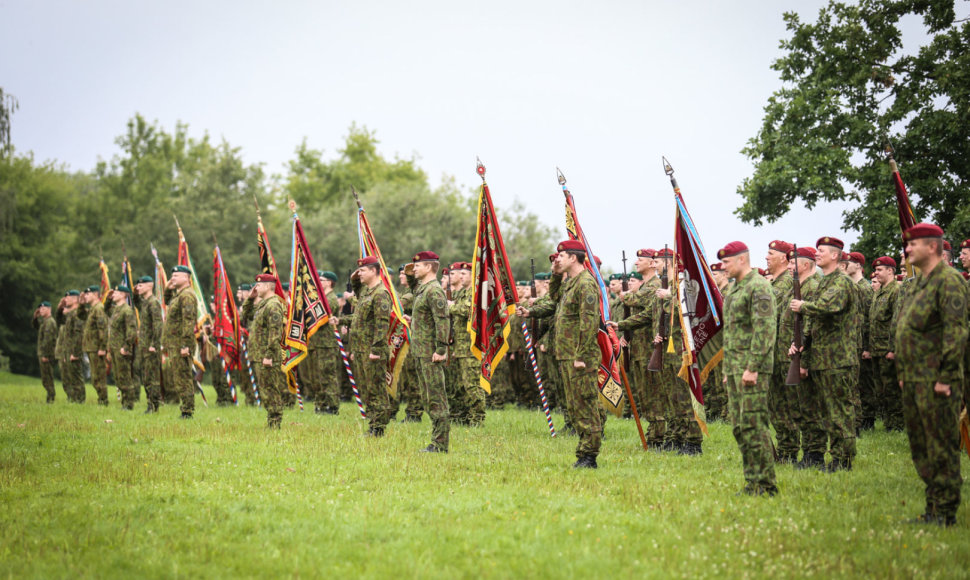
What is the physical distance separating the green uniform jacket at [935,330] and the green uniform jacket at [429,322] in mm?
5943

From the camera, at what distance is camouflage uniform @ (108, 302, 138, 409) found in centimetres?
1750

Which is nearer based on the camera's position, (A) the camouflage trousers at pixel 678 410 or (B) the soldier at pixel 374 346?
(A) the camouflage trousers at pixel 678 410

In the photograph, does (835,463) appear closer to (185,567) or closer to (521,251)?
(185,567)

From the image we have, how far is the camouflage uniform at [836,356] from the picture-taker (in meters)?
9.60

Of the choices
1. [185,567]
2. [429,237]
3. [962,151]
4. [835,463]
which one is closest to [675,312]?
[835,463]

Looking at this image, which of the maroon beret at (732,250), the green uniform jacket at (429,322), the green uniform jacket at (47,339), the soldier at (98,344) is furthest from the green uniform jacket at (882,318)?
the green uniform jacket at (47,339)

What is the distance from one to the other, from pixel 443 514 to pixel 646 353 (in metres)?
5.66

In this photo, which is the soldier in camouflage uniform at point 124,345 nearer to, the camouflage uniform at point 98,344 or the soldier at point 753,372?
the camouflage uniform at point 98,344

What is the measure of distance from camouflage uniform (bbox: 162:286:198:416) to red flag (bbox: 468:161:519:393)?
6545 mm

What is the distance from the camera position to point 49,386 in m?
20.9

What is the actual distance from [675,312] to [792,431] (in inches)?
85.2

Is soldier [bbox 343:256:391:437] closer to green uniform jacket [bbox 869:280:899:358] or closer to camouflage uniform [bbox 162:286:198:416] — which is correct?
camouflage uniform [bbox 162:286:198:416]

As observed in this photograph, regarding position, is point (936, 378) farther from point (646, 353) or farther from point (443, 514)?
point (646, 353)

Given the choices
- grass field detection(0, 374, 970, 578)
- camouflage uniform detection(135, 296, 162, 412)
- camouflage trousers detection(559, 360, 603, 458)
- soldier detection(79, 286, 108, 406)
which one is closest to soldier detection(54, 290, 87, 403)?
soldier detection(79, 286, 108, 406)
